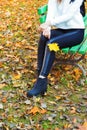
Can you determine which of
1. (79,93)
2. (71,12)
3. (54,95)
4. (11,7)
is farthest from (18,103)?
(11,7)

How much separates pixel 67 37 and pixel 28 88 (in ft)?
2.84

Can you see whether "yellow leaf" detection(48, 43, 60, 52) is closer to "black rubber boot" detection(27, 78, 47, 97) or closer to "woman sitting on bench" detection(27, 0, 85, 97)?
"woman sitting on bench" detection(27, 0, 85, 97)

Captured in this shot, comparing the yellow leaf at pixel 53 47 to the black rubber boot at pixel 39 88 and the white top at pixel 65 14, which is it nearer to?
the white top at pixel 65 14

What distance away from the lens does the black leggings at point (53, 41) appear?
4621 millimetres

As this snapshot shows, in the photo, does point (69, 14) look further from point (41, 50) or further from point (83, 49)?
point (83, 49)

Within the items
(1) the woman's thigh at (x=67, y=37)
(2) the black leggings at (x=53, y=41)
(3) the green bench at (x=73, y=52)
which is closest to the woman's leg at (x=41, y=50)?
(2) the black leggings at (x=53, y=41)

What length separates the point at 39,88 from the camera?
15.0ft

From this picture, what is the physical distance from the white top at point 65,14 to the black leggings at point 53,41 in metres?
0.08

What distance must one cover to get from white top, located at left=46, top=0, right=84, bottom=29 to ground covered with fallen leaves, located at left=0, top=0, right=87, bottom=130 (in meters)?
0.83

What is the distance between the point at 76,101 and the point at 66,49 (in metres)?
0.81

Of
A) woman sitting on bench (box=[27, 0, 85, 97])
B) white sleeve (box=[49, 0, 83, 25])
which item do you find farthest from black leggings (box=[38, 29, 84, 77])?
white sleeve (box=[49, 0, 83, 25])

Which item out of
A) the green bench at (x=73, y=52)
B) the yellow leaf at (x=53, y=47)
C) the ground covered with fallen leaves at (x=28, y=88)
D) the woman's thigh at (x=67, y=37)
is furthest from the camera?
the green bench at (x=73, y=52)

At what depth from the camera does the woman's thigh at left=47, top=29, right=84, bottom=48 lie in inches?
185

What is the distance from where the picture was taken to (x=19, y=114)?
4258 mm
